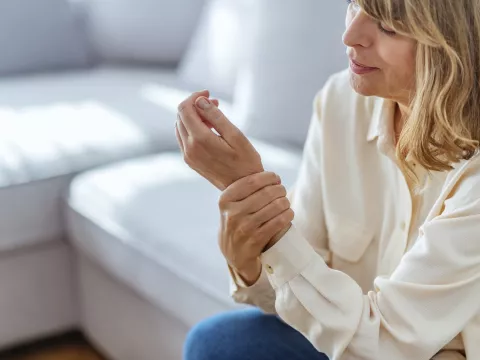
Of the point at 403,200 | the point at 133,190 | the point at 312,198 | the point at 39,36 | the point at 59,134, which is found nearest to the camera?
the point at 403,200

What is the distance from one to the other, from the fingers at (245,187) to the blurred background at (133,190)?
430 millimetres

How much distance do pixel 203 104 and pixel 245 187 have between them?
0.38 feet

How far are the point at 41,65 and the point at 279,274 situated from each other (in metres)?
1.75

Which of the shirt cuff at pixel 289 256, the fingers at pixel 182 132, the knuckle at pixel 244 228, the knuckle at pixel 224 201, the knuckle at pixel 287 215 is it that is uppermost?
the fingers at pixel 182 132

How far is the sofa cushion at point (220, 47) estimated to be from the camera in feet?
7.29

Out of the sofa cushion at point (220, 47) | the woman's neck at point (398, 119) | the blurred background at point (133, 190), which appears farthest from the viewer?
the sofa cushion at point (220, 47)

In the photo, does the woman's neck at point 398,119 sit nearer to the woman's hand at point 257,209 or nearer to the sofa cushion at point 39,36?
the woman's hand at point 257,209

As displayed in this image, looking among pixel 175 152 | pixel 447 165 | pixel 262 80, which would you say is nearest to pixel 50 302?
pixel 175 152

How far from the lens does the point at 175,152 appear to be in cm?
199

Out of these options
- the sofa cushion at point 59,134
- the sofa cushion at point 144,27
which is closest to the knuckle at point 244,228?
the sofa cushion at point 59,134

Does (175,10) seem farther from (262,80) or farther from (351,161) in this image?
(351,161)

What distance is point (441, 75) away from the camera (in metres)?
0.96

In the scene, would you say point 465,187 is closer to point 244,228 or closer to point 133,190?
point 244,228

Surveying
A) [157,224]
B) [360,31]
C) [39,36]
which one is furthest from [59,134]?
[360,31]
